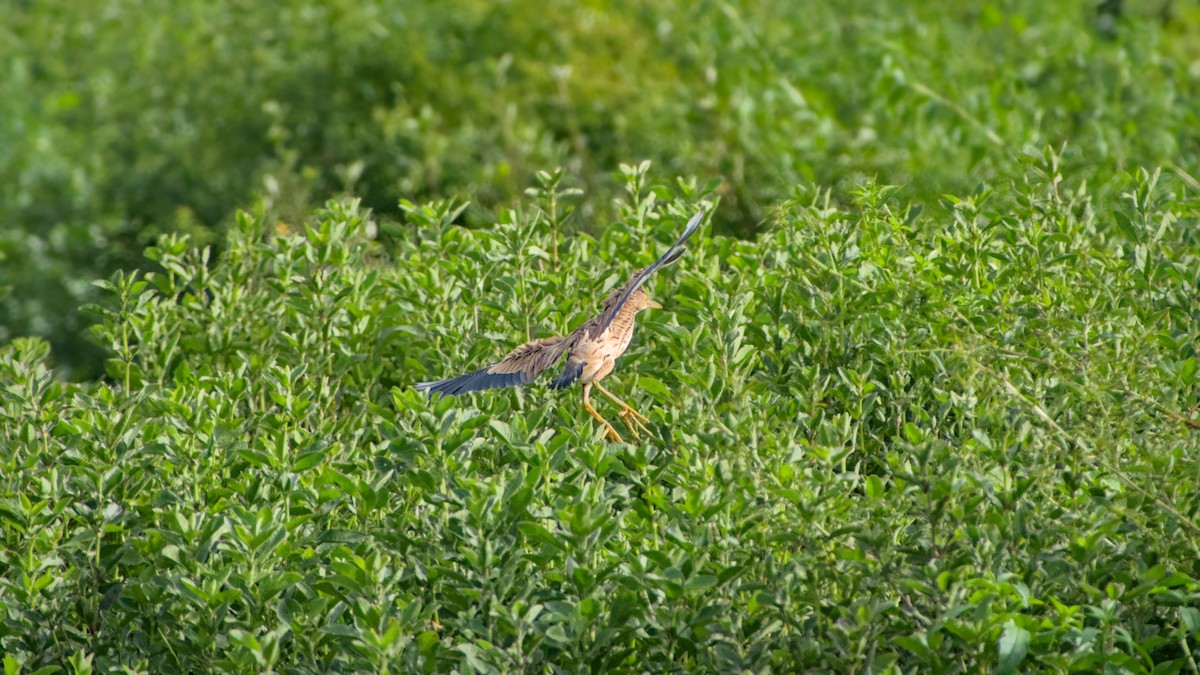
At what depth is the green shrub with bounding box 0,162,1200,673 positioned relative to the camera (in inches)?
133

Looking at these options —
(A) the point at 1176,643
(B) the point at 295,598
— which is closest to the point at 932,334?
(A) the point at 1176,643

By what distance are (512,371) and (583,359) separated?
0.64 feet

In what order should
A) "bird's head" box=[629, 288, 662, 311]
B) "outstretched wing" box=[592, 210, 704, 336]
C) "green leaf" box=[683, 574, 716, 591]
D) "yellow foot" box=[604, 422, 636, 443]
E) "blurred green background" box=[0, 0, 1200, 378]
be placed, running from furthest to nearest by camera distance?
"blurred green background" box=[0, 0, 1200, 378]
"bird's head" box=[629, 288, 662, 311]
"yellow foot" box=[604, 422, 636, 443]
"outstretched wing" box=[592, 210, 704, 336]
"green leaf" box=[683, 574, 716, 591]

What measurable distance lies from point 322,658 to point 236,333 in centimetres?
188

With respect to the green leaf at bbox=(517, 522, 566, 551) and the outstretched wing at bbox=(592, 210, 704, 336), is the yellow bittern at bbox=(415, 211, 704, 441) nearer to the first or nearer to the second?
the outstretched wing at bbox=(592, 210, 704, 336)

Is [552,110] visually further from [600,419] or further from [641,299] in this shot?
[600,419]

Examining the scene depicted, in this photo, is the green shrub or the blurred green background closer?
the green shrub

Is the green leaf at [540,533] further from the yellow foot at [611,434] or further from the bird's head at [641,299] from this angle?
the bird's head at [641,299]

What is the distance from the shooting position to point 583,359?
417 cm

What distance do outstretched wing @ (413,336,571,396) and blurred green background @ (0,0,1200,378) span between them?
93.8 inches

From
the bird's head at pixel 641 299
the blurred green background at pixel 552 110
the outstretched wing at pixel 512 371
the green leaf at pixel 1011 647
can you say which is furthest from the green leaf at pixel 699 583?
the blurred green background at pixel 552 110

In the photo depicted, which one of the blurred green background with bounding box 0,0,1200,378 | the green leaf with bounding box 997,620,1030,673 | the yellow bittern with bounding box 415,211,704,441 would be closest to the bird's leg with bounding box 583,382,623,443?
the yellow bittern with bounding box 415,211,704,441

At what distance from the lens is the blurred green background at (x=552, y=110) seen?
746cm

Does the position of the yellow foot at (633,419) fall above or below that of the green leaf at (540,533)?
below
